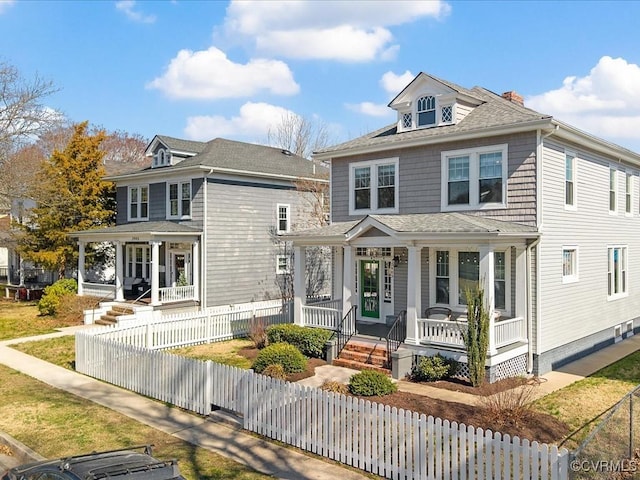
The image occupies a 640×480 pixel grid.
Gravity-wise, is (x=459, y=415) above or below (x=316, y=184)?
below

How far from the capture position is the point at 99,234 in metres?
24.8

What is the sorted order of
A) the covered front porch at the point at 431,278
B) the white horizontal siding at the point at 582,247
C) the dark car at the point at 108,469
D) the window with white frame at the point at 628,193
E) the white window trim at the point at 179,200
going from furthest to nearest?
the white window trim at the point at 179,200 → the window with white frame at the point at 628,193 → the white horizontal siding at the point at 582,247 → the covered front porch at the point at 431,278 → the dark car at the point at 108,469

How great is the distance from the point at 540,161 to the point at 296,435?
32.5 ft

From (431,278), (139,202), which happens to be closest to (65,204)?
(139,202)

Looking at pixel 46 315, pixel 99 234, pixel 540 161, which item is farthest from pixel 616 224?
pixel 46 315

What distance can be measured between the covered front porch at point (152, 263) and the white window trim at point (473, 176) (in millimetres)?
11711

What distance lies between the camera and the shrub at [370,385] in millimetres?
11540

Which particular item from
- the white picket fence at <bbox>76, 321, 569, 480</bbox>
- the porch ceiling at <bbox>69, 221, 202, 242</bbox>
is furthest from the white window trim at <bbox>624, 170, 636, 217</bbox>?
the porch ceiling at <bbox>69, 221, 202, 242</bbox>

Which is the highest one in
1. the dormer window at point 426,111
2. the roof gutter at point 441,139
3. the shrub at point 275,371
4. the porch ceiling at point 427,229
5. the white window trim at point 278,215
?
the dormer window at point 426,111

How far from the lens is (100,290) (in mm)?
25234

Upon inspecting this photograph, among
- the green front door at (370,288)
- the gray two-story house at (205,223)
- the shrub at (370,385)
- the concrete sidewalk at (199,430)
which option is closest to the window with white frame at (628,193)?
the green front door at (370,288)

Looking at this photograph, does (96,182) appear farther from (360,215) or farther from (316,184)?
(360,215)

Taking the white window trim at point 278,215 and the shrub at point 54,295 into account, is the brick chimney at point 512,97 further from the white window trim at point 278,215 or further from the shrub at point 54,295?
the shrub at point 54,295

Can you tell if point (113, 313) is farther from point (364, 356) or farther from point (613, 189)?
point (613, 189)
